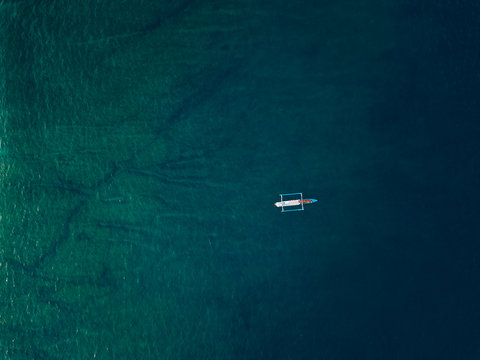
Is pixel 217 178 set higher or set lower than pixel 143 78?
lower

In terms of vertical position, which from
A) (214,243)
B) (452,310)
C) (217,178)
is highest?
(217,178)

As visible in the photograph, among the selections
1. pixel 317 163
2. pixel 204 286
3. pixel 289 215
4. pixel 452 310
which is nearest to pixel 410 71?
pixel 317 163

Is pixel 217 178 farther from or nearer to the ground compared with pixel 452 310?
farther from the ground

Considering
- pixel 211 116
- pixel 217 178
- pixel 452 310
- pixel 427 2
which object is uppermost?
pixel 427 2

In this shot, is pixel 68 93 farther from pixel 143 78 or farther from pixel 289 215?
pixel 289 215

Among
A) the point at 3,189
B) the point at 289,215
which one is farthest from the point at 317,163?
the point at 3,189

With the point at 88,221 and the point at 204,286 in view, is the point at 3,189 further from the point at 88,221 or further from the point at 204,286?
the point at 204,286
